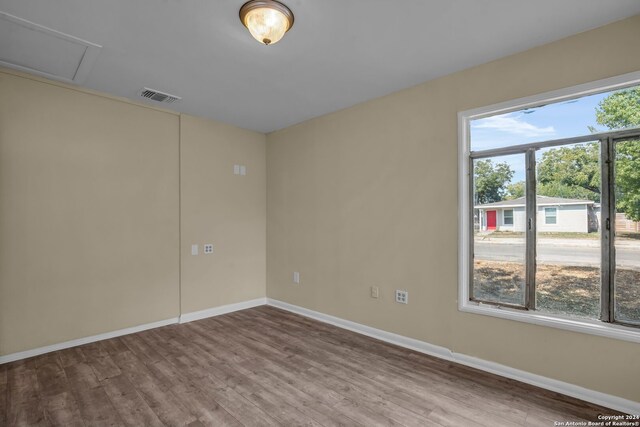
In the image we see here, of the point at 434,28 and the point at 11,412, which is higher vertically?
the point at 434,28

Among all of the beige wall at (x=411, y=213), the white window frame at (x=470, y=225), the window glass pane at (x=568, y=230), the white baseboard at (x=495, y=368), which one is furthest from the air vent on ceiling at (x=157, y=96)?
the window glass pane at (x=568, y=230)

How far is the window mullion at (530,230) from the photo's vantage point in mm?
2602

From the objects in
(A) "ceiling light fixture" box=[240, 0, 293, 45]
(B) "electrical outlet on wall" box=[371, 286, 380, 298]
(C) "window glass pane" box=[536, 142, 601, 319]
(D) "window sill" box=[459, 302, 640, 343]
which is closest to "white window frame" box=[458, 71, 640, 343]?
(D) "window sill" box=[459, 302, 640, 343]

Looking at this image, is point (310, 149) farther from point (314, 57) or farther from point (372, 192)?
point (314, 57)

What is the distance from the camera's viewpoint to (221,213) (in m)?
4.46

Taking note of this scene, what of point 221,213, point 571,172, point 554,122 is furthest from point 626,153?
point 221,213

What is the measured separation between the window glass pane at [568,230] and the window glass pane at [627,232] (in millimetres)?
109

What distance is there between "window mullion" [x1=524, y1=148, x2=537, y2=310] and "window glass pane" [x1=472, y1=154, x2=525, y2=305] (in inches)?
1.5

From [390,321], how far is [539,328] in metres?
1.36

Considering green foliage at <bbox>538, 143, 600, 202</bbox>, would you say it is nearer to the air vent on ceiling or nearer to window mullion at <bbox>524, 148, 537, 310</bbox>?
window mullion at <bbox>524, 148, 537, 310</bbox>

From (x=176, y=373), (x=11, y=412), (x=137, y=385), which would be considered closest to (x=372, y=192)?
(x=176, y=373)

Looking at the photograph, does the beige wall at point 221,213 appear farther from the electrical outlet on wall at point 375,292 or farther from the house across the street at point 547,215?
the house across the street at point 547,215

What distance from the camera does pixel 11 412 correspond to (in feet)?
7.11

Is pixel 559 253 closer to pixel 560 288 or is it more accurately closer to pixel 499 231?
pixel 560 288
